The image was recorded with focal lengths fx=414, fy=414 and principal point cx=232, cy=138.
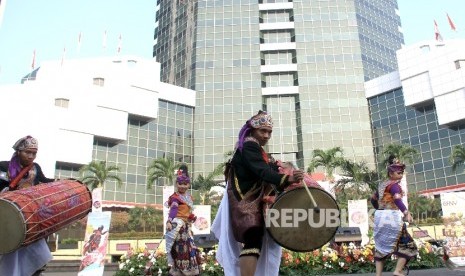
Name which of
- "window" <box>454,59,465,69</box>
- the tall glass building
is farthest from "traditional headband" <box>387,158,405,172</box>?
"window" <box>454,59,465,69</box>

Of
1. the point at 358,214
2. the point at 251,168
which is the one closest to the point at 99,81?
the point at 358,214

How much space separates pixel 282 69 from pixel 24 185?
63482mm

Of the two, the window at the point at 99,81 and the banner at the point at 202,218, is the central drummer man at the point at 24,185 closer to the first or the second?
the banner at the point at 202,218

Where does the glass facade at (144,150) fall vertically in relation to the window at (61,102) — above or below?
below

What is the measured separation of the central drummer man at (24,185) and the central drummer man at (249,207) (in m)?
2.26

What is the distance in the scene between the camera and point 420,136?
58094mm

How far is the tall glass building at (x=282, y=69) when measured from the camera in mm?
62469

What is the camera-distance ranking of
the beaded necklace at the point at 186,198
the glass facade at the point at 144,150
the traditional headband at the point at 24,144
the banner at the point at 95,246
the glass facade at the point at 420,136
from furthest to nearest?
the glass facade at the point at 144,150 → the glass facade at the point at 420,136 → the banner at the point at 95,246 → the beaded necklace at the point at 186,198 → the traditional headband at the point at 24,144

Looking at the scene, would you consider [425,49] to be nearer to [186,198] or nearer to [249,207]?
[186,198]

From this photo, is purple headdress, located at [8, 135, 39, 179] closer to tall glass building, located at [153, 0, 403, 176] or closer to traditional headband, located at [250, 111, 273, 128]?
traditional headband, located at [250, 111, 273, 128]

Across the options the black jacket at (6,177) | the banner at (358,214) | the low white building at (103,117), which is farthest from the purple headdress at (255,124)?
the low white building at (103,117)

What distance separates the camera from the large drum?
427 centimetres

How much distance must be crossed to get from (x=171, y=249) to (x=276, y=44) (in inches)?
2516

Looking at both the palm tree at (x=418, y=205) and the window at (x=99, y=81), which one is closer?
the palm tree at (x=418, y=205)
